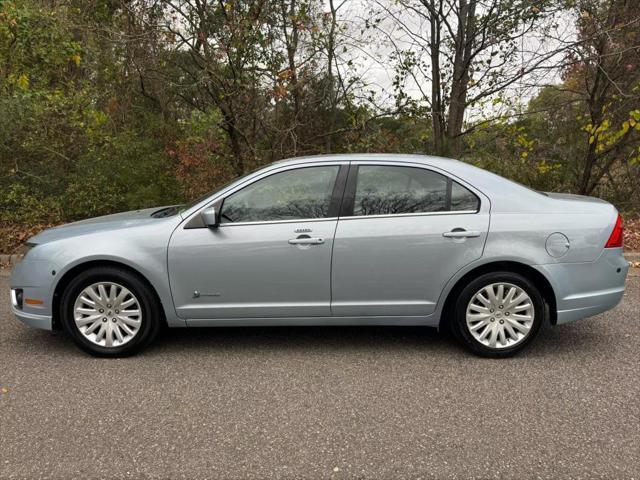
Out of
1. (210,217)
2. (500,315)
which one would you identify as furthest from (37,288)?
(500,315)

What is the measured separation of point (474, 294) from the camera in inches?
149

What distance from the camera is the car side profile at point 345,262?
148 inches

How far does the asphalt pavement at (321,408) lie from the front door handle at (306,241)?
923mm

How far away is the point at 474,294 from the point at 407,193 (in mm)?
929

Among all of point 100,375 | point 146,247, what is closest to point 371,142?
point 146,247

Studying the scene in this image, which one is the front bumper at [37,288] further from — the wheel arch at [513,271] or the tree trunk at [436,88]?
the tree trunk at [436,88]

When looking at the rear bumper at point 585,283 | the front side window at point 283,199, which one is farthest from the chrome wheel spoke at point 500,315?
the front side window at point 283,199

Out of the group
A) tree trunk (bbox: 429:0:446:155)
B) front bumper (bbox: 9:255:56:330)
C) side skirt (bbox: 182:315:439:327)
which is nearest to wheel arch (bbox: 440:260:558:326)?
side skirt (bbox: 182:315:439:327)

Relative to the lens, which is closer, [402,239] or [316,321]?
[402,239]

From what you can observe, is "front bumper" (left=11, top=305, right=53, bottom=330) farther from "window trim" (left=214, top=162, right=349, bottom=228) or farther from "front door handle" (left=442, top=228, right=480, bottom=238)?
"front door handle" (left=442, top=228, right=480, bottom=238)

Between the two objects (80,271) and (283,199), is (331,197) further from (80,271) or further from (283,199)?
(80,271)

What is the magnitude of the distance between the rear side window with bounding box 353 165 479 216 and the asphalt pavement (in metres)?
1.17

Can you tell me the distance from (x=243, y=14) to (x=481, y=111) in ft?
15.0

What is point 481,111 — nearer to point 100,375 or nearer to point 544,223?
point 544,223
